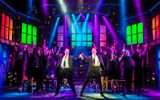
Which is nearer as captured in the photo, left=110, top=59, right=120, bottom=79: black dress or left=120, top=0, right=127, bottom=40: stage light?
left=110, top=59, right=120, bottom=79: black dress

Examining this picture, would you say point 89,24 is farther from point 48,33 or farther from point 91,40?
point 48,33

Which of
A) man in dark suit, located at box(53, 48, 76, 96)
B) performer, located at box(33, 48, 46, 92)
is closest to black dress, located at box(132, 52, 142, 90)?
man in dark suit, located at box(53, 48, 76, 96)

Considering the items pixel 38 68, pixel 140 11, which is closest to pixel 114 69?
pixel 38 68

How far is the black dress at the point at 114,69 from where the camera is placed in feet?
48.0

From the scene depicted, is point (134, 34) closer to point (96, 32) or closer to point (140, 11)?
point (140, 11)

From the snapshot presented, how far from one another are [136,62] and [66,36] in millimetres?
9542

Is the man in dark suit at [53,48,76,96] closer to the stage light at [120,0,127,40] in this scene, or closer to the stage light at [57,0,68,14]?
the stage light at [120,0,127,40]

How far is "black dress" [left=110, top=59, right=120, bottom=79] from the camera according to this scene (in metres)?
14.6

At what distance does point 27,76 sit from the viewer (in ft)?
47.5

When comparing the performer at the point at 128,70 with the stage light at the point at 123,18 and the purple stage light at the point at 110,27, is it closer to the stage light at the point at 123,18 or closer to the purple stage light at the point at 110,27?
the purple stage light at the point at 110,27

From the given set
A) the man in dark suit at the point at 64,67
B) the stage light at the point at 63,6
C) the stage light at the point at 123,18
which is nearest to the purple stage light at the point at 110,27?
the stage light at the point at 123,18

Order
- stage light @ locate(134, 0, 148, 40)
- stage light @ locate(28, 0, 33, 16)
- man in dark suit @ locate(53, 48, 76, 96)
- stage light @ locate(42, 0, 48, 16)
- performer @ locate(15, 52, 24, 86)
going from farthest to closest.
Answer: stage light @ locate(42, 0, 48, 16), stage light @ locate(28, 0, 33, 16), stage light @ locate(134, 0, 148, 40), performer @ locate(15, 52, 24, 86), man in dark suit @ locate(53, 48, 76, 96)

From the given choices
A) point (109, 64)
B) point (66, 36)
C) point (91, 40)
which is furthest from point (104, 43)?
point (109, 64)

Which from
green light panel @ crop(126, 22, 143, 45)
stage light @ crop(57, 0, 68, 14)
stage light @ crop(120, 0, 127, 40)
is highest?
stage light @ crop(57, 0, 68, 14)
